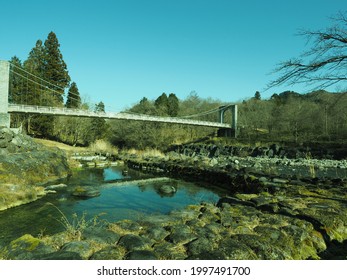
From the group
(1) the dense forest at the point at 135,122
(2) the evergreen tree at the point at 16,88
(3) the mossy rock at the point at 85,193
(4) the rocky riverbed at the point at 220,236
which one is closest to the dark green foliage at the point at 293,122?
(1) the dense forest at the point at 135,122

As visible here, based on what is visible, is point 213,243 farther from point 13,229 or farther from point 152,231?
point 13,229

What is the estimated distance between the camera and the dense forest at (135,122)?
2709cm

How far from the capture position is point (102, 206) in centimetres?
656

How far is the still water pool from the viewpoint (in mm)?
4988

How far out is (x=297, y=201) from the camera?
183 inches

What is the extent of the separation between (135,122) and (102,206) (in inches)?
917

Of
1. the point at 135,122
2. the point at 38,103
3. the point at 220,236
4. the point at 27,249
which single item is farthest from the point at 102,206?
the point at 38,103

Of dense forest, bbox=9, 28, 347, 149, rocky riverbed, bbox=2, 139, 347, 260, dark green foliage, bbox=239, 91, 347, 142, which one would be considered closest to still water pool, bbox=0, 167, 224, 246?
rocky riverbed, bbox=2, 139, 347, 260

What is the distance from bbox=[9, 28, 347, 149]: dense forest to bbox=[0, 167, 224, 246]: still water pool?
18.0 m

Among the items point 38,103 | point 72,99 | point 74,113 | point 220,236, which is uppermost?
point 72,99

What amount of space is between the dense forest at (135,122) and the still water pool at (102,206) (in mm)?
17986

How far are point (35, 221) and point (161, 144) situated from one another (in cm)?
2234

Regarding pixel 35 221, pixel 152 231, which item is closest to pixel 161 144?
pixel 35 221

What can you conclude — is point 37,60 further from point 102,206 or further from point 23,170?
point 102,206
